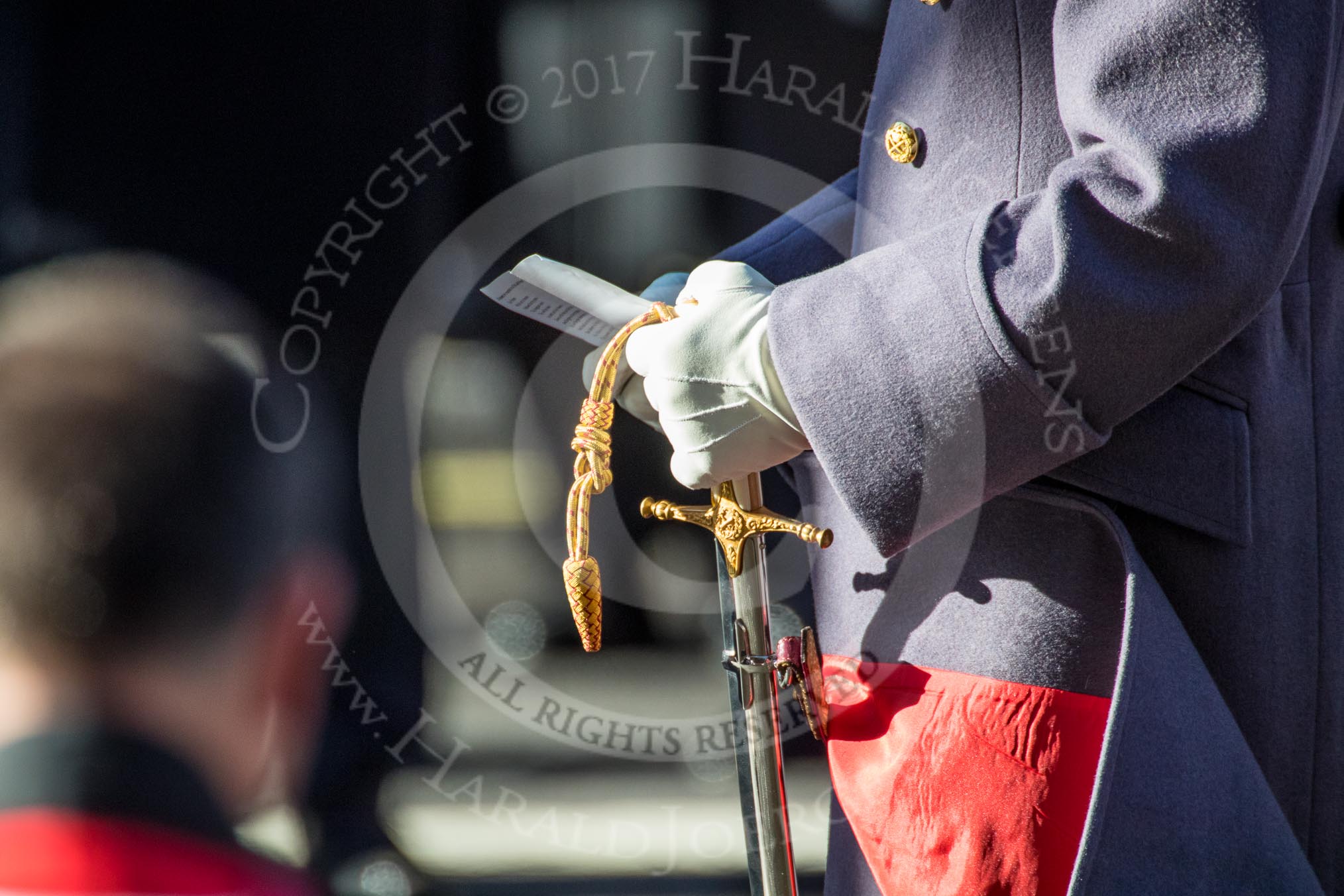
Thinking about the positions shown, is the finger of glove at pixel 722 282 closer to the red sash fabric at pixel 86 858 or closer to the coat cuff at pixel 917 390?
the coat cuff at pixel 917 390

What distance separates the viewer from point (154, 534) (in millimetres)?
1274

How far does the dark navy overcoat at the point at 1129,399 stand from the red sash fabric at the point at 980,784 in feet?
0.06

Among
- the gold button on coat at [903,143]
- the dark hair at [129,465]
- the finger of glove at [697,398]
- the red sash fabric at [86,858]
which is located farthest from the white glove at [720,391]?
the dark hair at [129,465]

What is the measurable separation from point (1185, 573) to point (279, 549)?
1208mm

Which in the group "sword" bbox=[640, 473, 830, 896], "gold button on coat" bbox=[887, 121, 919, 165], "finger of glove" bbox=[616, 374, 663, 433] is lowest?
"sword" bbox=[640, 473, 830, 896]

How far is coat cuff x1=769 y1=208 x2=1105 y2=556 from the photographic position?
0.48 metres

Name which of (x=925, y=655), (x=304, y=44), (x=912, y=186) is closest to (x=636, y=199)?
(x=304, y=44)

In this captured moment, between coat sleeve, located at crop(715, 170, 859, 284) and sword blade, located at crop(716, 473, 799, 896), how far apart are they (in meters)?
0.21

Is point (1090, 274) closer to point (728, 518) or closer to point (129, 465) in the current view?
point (728, 518)

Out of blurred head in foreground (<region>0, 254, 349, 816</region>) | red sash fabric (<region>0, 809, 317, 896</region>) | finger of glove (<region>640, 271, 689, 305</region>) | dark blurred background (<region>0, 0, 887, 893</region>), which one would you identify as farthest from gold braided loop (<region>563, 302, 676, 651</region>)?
dark blurred background (<region>0, 0, 887, 893</region>)

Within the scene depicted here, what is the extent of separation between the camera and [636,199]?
4.79 ft

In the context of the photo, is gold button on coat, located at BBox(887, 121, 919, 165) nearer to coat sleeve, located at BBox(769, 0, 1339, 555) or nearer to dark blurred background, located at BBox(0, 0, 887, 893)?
coat sleeve, located at BBox(769, 0, 1339, 555)

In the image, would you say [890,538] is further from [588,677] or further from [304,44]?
[304,44]

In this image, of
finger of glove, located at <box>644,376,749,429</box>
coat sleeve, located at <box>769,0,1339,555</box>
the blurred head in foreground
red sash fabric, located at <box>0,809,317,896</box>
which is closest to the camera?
coat sleeve, located at <box>769,0,1339,555</box>
